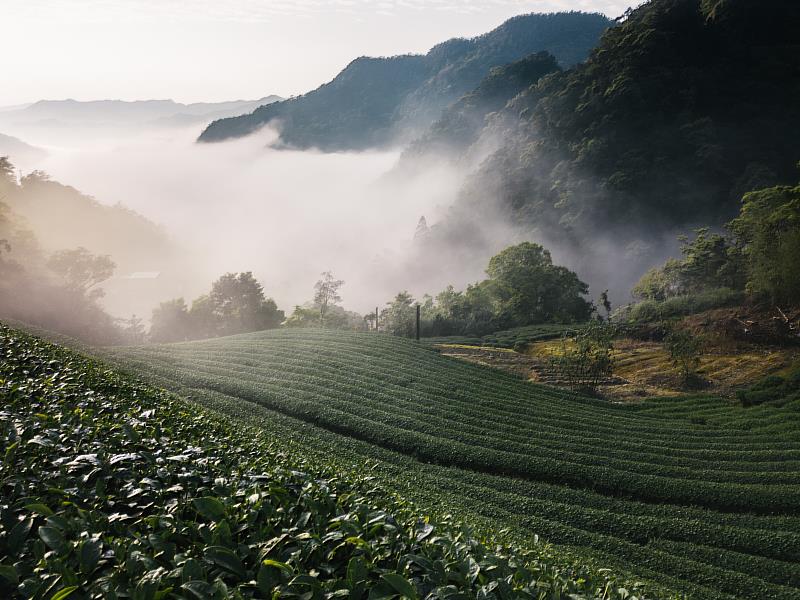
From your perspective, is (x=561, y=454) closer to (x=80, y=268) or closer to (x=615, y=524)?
(x=615, y=524)

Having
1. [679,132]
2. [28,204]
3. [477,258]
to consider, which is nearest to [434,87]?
[477,258]

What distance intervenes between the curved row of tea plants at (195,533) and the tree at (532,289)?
38596 millimetres

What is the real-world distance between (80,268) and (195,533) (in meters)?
42.8

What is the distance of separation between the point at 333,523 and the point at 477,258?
270 ft

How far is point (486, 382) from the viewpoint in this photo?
18.8 m

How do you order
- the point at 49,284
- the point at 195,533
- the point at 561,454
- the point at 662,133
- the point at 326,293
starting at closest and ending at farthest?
the point at 195,533
the point at 561,454
the point at 49,284
the point at 326,293
the point at 662,133

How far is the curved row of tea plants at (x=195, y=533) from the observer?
2.29 metres

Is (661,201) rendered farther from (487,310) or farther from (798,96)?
(487,310)

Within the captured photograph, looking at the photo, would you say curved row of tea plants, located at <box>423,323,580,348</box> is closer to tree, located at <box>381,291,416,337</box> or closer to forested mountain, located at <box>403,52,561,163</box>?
tree, located at <box>381,291,416,337</box>

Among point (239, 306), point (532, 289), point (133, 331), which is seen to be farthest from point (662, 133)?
point (133, 331)

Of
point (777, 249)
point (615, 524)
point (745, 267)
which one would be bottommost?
point (615, 524)

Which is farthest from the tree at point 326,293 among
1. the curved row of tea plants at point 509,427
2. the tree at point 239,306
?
the curved row of tea plants at point 509,427

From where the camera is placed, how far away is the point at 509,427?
13211 mm

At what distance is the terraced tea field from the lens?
7.81 m
